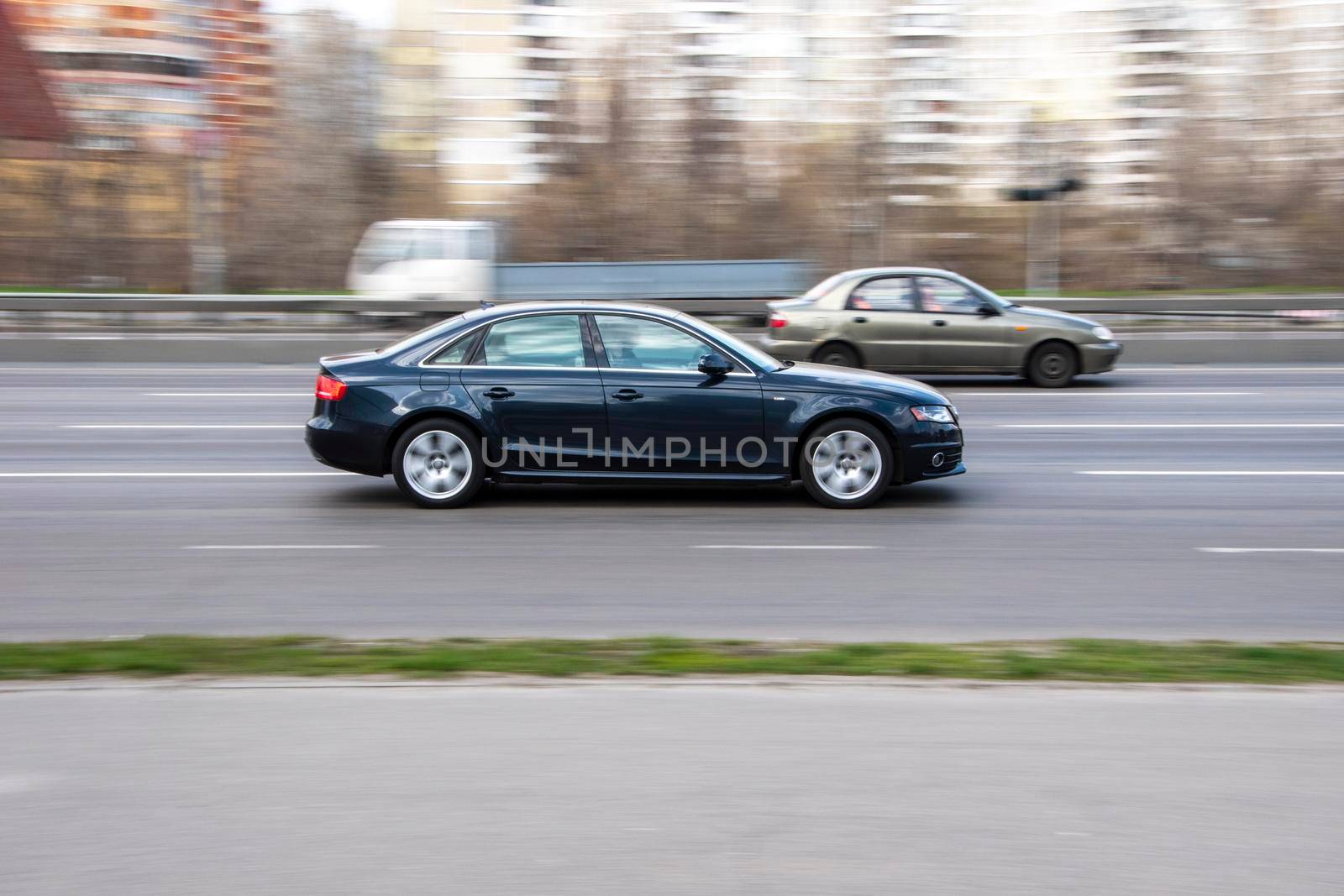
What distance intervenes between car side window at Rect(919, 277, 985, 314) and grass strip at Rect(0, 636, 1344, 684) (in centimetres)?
1141

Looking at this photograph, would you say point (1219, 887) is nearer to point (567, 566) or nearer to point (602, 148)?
point (567, 566)

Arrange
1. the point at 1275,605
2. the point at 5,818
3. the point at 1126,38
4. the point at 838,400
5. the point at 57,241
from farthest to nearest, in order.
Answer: the point at 1126,38 → the point at 57,241 → the point at 838,400 → the point at 1275,605 → the point at 5,818

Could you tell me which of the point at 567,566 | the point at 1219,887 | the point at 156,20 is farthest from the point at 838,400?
the point at 156,20

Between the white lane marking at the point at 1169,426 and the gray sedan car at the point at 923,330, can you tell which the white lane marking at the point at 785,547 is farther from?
the gray sedan car at the point at 923,330

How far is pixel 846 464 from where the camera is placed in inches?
388

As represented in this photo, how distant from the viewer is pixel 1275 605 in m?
7.20

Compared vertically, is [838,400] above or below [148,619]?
above

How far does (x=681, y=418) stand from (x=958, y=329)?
28.3ft

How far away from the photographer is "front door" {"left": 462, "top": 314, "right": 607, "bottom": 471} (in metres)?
9.68

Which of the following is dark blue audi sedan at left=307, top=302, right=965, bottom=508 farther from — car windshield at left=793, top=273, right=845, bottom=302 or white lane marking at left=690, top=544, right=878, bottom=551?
car windshield at left=793, top=273, right=845, bottom=302

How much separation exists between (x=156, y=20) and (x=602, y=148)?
68.2 m

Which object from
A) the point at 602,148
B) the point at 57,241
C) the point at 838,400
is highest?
the point at 602,148

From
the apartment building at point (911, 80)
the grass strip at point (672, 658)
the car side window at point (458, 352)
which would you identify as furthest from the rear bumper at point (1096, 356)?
the apartment building at point (911, 80)

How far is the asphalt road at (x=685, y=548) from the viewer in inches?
271
